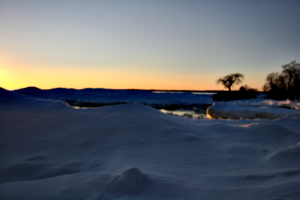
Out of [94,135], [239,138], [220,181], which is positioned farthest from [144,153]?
[239,138]

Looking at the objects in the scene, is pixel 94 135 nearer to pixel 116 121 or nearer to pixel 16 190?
pixel 116 121

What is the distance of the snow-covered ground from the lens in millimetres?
2805

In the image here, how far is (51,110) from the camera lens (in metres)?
6.76

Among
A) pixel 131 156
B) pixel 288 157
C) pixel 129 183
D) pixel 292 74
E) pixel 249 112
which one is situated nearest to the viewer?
pixel 129 183

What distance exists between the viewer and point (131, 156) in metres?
4.47

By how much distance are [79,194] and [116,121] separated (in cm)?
343

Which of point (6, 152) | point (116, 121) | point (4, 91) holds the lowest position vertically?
point (6, 152)

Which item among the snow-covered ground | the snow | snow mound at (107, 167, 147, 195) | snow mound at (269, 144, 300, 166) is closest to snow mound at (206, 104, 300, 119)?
the snow

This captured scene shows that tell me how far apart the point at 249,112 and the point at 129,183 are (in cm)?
Answer: 1389

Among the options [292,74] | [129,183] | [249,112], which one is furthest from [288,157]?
[292,74]

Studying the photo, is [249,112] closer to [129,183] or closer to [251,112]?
[251,112]

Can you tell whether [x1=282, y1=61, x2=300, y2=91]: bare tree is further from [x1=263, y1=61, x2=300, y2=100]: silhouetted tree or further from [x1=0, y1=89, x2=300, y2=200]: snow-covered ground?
[x1=0, y1=89, x2=300, y2=200]: snow-covered ground

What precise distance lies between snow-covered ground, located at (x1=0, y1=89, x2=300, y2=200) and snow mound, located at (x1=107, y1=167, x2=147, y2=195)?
0.04 feet

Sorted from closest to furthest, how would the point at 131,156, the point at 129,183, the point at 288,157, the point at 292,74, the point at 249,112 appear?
the point at 129,183
the point at 288,157
the point at 131,156
the point at 249,112
the point at 292,74
